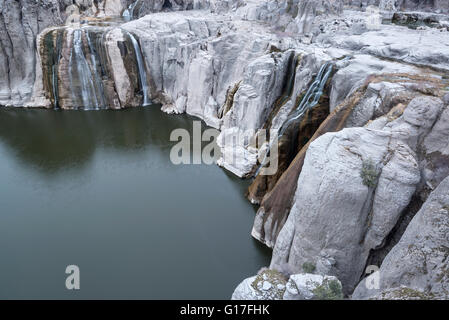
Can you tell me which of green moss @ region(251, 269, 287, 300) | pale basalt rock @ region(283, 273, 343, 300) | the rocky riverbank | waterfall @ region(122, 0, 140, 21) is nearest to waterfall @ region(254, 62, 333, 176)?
the rocky riverbank

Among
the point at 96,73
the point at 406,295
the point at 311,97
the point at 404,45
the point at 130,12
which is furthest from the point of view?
the point at 130,12

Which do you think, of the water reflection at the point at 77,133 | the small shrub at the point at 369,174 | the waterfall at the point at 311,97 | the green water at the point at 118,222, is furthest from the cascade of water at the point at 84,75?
the small shrub at the point at 369,174

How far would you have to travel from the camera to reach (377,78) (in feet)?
42.6

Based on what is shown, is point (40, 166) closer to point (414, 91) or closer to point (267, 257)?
point (267, 257)

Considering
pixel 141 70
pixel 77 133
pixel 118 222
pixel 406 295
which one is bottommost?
pixel 118 222

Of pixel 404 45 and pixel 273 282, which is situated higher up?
pixel 404 45

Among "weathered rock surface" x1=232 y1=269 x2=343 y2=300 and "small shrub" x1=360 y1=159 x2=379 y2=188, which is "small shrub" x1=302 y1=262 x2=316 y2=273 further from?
"small shrub" x1=360 y1=159 x2=379 y2=188

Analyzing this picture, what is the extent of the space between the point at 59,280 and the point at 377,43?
20061mm

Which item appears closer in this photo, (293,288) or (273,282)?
(293,288)

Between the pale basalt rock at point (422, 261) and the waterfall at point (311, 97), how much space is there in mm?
8698

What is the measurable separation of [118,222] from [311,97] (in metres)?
11.0

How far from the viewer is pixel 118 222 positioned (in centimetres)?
1425

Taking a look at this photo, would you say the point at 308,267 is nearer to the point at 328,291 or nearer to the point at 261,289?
the point at 261,289

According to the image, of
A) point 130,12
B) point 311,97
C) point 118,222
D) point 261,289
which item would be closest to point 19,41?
point 130,12
